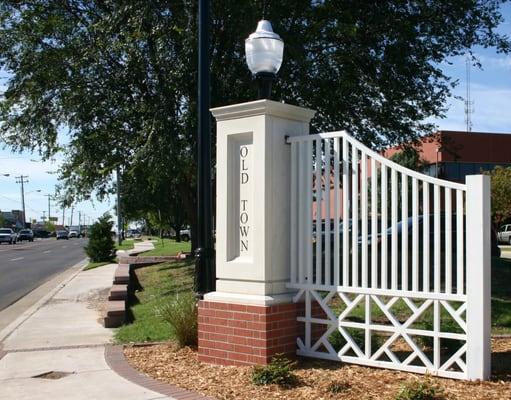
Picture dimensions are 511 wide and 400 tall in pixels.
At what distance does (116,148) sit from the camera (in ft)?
48.4

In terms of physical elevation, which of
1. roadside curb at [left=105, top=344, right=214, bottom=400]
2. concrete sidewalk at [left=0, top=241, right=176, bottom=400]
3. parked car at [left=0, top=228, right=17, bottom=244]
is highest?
roadside curb at [left=105, top=344, right=214, bottom=400]

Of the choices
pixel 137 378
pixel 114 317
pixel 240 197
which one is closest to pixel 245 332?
pixel 137 378

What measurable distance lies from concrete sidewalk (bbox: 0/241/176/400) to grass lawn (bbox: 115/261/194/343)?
14.8 inches

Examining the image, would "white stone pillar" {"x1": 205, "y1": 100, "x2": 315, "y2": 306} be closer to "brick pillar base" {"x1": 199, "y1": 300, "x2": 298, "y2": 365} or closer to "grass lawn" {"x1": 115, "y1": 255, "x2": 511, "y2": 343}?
"brick pillar base" {"x1": 199, "y1": 300, "x2": 298, "y2": 365}

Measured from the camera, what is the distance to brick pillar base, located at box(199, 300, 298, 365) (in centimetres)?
609

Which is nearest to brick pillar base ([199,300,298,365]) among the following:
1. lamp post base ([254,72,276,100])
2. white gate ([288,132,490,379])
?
white gate ([288,132,490,379])

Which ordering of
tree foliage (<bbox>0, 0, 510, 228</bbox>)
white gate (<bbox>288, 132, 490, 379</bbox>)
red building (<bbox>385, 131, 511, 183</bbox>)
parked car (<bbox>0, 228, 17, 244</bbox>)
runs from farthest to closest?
parked car (<bbox>0, 228, 17, 244</bbox>), red building (<bbox>385, 131, 511, 183</bbox>), tree foliage (<bbox>0, 0, 510, 228</bbox>), white gate (<bbox>288, 132, 490, 379</bbox>)

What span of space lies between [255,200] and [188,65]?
6438mm

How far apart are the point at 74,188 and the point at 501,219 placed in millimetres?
33578

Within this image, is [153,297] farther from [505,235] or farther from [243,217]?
[505,235]

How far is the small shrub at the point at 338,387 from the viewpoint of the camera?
206 inches

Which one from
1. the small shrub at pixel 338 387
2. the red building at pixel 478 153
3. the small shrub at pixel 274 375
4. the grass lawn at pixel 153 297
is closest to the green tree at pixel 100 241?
the grass lawn at pixel 153 297

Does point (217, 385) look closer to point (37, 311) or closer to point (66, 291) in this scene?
point (37, 311)

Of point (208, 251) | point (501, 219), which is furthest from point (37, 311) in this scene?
point (501, 219)
